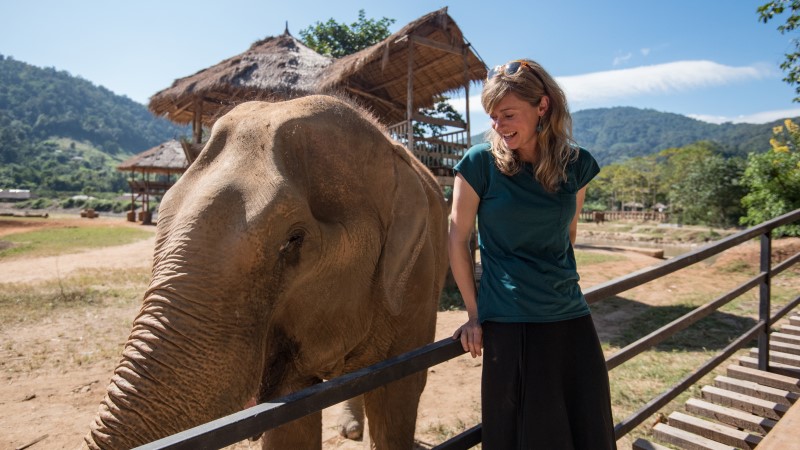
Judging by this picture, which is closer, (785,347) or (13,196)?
(785,347)

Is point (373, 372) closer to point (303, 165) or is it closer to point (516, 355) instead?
point (516, 355)

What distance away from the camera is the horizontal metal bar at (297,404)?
912 millimetres

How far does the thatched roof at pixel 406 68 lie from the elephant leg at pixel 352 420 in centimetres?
731

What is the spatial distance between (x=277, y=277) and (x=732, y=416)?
3.24 meters

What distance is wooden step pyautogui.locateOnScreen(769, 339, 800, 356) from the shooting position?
4.01 m

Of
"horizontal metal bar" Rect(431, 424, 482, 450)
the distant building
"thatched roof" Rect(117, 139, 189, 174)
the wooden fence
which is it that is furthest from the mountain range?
"horizontal metal bar" Rect(431, 424, 482, 450)

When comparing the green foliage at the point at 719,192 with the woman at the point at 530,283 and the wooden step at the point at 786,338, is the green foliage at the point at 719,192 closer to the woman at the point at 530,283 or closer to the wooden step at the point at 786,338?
the wooden step at the point at 786,338

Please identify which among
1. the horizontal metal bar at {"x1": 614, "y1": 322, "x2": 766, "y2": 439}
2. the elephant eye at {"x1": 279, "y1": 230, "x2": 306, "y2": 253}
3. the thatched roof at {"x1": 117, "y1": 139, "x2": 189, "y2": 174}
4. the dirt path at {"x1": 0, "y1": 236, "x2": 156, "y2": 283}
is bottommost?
the dirt path at {"x1": 0, "y1": 236, "x2": 156, "y2": 283}

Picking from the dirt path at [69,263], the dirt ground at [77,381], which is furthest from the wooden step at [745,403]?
the dirt path at [69,263]

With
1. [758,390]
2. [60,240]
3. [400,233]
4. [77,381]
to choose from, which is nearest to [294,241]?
[400,233]

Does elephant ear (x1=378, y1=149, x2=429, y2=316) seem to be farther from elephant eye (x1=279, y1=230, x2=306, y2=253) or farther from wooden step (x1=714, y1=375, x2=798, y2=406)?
wooden step (x1=714, y1=375, x2=798, y2=406)

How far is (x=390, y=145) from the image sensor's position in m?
2.10

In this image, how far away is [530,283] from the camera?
5.07 ft

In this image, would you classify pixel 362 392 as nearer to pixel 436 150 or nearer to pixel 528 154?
pixel 528 154
